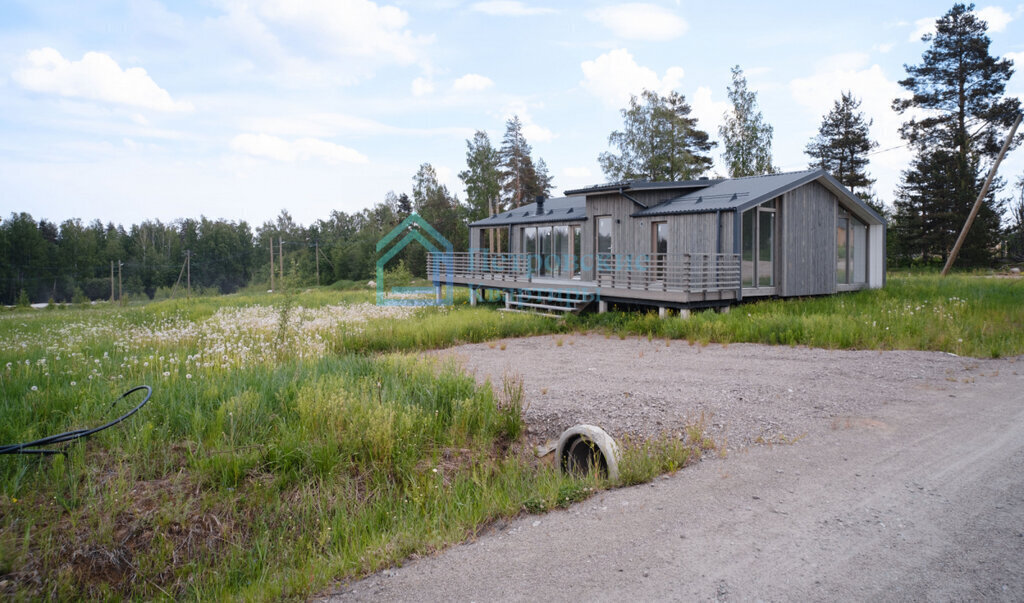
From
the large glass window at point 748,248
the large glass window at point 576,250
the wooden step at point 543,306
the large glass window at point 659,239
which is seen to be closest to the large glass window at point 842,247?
the large glass window at point 748,248

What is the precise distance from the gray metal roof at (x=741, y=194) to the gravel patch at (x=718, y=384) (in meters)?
5.06

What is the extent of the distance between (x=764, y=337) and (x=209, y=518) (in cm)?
996

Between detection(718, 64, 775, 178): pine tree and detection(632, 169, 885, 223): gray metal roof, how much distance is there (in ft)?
41.6

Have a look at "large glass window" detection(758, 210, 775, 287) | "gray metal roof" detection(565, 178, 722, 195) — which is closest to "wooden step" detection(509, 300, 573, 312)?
"gray metal roof" detection(565, 178, 722, 195)

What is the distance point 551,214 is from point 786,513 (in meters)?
17.4

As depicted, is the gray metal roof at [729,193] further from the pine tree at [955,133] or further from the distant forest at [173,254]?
the distant forest at [173,254]

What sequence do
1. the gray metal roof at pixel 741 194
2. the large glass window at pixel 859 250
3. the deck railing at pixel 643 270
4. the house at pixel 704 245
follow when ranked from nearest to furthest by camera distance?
the deck railing at pixel 643 270, the house at pixel 704 245, the gray metal roof at pixel 741 194, the large glass window at pixel 859 250

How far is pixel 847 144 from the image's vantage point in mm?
33531

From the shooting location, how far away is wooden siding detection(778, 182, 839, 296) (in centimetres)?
1559

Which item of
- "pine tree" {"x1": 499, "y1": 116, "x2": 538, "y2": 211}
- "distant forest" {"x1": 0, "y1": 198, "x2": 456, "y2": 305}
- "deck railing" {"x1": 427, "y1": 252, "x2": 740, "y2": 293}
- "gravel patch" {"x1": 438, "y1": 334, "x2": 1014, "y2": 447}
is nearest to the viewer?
"gravel patch" {"x1": 438, "y1": 334, "x2": 1014, "y2": 447}

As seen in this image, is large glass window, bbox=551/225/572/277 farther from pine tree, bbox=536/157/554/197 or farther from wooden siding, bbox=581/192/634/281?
pine tree, bbox=536/157/554/197

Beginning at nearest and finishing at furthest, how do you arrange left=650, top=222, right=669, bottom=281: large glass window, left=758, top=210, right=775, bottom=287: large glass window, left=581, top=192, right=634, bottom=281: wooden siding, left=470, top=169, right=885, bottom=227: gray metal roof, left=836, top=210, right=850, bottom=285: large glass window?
left=470, top=169, right=885, bottom=227: gray metal roof < left=758, top=210, right=775, bottom=287: large glass window < left=650, top=222, right=669, bottom=281: large glass window < left=581, top=192, right=634, bottom=281: wooden siding < left=836, top=210, right=850, bottom=285: large glass window

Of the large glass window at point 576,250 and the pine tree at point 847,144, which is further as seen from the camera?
the pine tree at point 847,144

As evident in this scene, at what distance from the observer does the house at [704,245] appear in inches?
562
